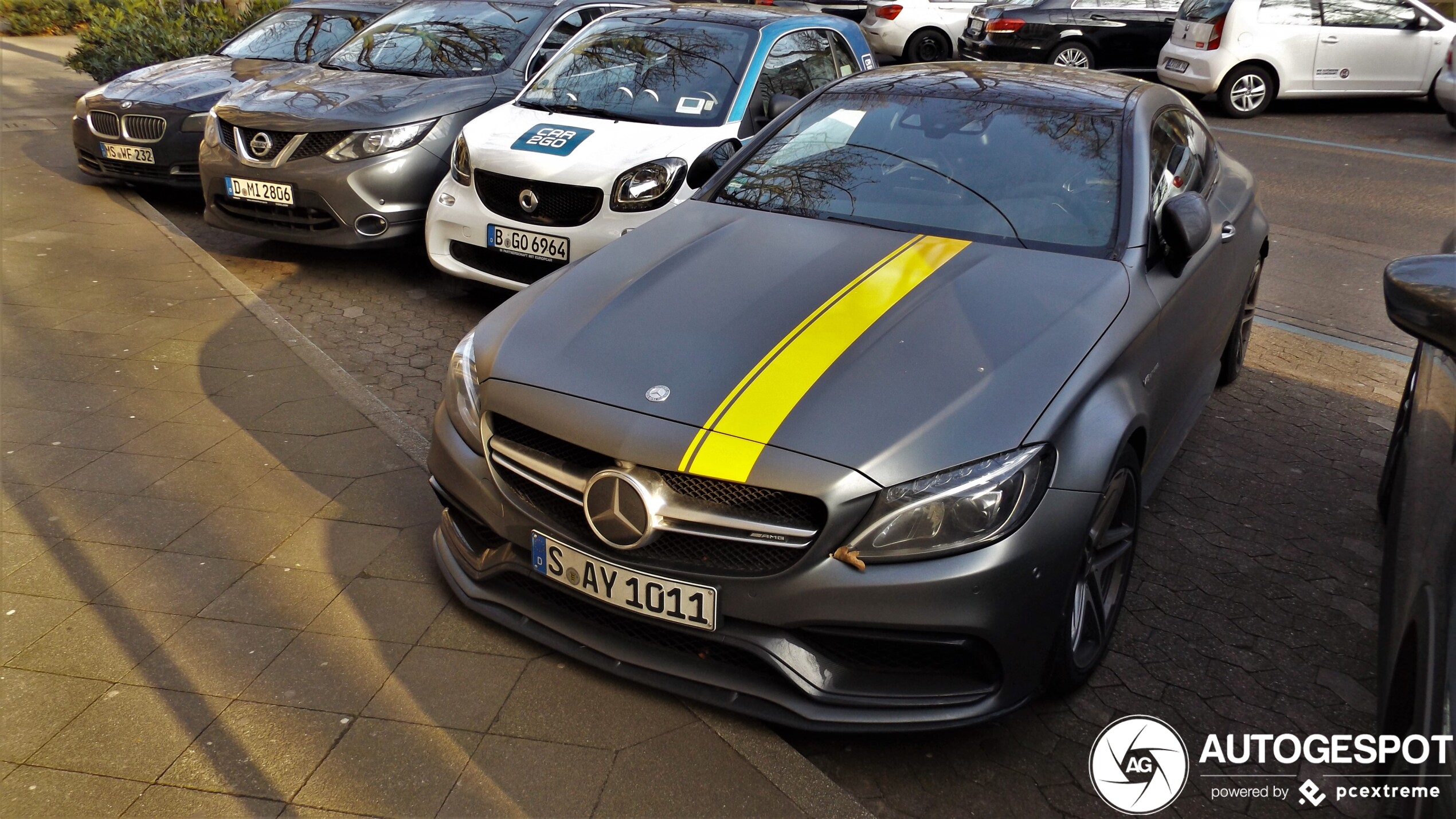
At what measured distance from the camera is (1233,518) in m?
4.43

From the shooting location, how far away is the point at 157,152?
8438 mm

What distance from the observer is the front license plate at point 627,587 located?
9.56 ft

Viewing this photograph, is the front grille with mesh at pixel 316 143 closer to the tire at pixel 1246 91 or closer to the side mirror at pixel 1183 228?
the side mirror at pixel 1183 228

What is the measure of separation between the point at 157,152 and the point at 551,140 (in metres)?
3.89

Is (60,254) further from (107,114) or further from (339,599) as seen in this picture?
(339,599)

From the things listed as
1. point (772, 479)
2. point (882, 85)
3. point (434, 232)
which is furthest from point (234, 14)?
point (772, 479)

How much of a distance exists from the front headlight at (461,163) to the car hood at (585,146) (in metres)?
0.05

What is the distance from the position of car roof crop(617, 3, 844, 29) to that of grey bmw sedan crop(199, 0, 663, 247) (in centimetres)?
110

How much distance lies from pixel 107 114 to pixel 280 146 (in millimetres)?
2504

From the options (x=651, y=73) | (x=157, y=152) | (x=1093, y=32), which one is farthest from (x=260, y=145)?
(x=1093, y=32)

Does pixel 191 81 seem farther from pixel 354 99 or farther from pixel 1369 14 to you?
pixel 1369 14

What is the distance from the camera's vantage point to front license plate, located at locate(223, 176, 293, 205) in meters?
6.99

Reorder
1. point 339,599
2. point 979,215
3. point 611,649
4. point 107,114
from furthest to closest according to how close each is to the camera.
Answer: point 107,114
point 979,215
point 339,599
point 611,649

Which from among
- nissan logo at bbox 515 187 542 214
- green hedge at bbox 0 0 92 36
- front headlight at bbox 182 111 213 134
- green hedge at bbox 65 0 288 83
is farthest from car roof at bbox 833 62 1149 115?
green hedge at bbox 0 0 92 36
